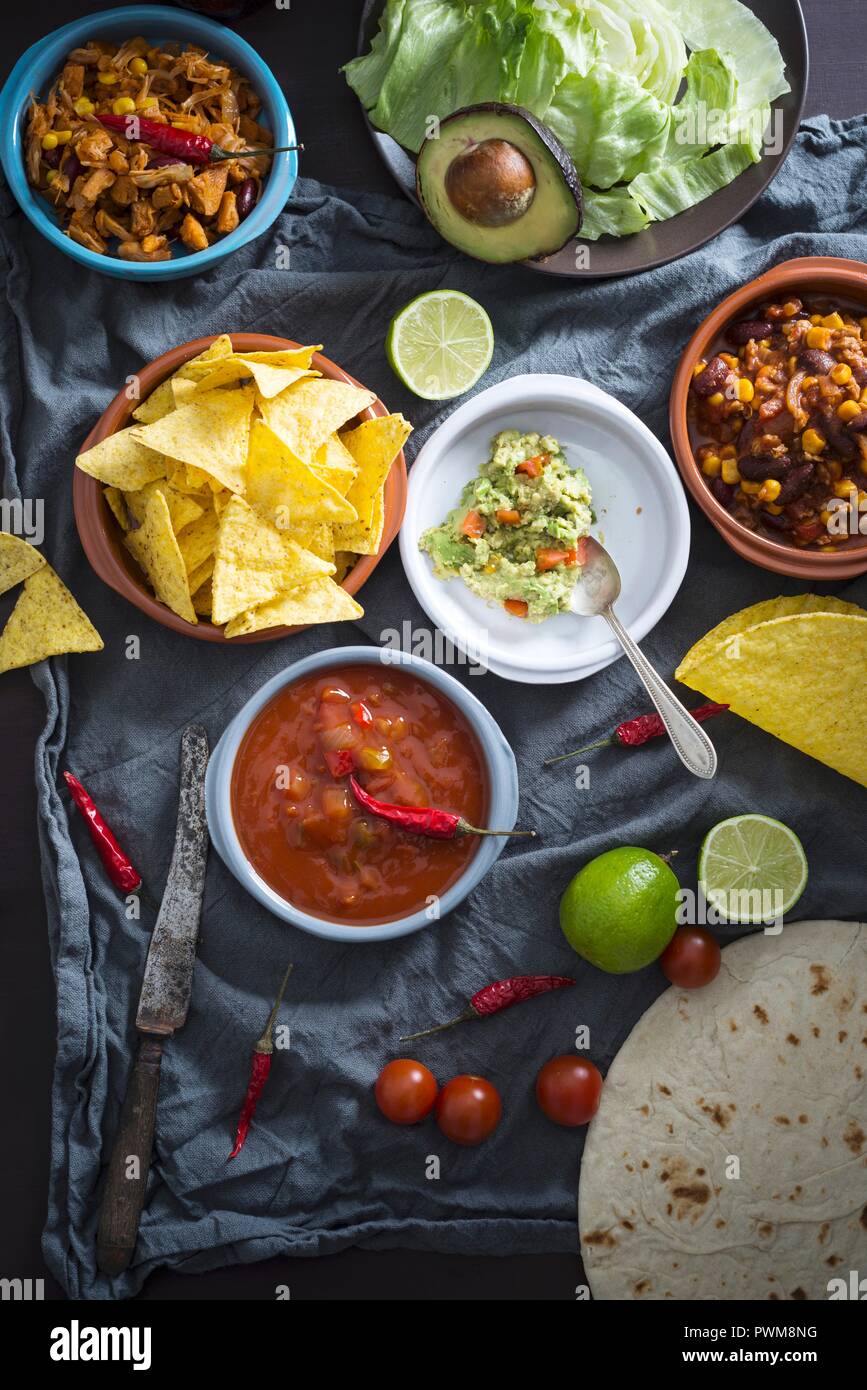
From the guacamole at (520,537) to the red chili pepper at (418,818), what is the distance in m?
0.64

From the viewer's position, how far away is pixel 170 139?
10.3 ft

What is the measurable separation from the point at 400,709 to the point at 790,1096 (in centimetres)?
155

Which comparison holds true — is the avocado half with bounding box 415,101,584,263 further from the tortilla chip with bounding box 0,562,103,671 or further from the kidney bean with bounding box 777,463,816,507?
the tortilla chip with bounding box 0,562,103,671

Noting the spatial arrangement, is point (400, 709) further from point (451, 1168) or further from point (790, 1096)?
point (790, 1096)

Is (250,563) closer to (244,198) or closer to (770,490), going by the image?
(244,198)

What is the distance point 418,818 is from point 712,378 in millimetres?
1462

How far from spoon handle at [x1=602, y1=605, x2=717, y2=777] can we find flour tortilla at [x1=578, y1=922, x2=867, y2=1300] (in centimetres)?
57

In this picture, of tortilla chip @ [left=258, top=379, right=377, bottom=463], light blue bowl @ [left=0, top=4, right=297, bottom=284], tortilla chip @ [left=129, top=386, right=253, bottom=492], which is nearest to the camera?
tortilla chip @ [left=129, top=386, right=253, bottom=492]

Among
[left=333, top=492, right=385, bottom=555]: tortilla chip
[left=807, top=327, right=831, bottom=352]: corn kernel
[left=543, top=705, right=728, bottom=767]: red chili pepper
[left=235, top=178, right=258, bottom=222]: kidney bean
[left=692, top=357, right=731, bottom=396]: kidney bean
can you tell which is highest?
[left=235, top=178, right=258, bottom=222]: kidney bean

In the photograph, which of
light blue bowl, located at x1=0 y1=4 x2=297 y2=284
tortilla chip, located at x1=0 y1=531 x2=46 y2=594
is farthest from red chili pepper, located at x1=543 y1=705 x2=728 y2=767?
light blue bowl, located at x1=0 y1=4 x2=297 y2=284

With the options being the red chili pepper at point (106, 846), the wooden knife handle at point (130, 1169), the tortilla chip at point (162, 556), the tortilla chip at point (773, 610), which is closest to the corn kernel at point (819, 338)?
the tortilla chip at point (773, 610)

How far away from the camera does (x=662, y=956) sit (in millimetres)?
3344

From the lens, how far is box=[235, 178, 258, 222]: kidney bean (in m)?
3.28
